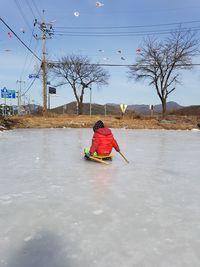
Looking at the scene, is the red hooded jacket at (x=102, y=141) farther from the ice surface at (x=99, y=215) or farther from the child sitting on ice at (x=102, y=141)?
the ice surface at (x=99, y=215)

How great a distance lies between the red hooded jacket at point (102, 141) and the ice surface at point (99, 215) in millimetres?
615

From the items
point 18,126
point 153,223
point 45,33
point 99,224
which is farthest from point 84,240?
point 45,33

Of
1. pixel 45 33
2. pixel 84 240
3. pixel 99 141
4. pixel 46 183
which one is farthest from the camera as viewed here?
pixel 45 33

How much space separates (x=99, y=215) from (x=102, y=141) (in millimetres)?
4115

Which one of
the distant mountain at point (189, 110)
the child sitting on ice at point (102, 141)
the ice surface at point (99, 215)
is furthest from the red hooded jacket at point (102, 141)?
the distant mountain at point (189, 110)

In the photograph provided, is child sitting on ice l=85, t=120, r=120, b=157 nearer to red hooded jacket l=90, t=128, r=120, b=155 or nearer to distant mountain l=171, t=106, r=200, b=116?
red hooded jacket l=90, t=128, r=120, b=155

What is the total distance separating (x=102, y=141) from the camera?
26.9 feet

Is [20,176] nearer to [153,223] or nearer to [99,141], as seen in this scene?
[99,141]

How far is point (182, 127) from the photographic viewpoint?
2470cm

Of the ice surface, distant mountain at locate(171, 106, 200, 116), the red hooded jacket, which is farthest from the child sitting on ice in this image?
distant mountain at locate(171, 106, 200, 116)

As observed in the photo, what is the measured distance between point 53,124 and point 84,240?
21.4m

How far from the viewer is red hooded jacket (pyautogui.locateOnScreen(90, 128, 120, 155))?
815 cm

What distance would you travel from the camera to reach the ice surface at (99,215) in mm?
3049

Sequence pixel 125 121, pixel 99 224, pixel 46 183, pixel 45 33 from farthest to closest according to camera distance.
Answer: pixel 45 33 < pixel 125 121 < pixel 46 183 < pixel 99 224
